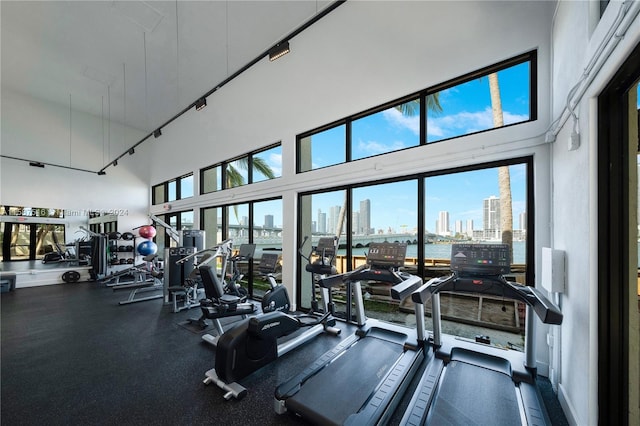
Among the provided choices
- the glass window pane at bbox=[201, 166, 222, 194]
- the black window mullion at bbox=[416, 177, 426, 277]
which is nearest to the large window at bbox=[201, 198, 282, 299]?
the glass window pane at bbox=[201, 166, 222, 194]

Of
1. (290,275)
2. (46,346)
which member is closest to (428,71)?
(290,275)

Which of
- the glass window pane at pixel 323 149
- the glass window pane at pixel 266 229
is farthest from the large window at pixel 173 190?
the glass window pane at pixel 323 149

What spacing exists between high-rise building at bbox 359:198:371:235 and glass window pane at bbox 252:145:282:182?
6.74 feet

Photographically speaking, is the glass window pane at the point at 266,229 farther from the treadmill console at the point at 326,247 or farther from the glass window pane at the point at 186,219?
the glass window pane at the point at 186,219

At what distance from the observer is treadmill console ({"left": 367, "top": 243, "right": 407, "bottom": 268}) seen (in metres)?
3.26

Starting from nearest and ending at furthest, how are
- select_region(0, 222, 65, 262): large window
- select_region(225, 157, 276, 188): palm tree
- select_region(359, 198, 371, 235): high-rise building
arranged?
select_region(359, 198, 371, 235): high-rise building
select_region(225, 157, 276, 188): palm tree
select_region(0, 222, 65, 262): large window

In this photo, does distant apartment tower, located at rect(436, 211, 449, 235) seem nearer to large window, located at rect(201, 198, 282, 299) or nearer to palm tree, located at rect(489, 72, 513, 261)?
palm tree, located at rect(489, 72, 513, 261)

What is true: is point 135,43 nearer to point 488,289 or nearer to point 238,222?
point 238,222

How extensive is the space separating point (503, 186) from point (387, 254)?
1695mm

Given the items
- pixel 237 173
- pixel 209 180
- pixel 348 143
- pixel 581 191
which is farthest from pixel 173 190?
pixel 581 191

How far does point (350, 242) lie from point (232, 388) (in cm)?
285

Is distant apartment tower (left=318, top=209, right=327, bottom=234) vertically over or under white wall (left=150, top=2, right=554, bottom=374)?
under

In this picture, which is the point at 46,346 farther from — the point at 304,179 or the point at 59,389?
the point at 304,179

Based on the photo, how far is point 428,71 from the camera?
140 inches
